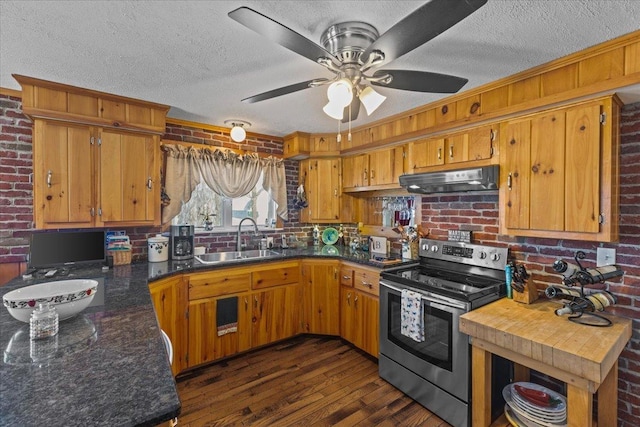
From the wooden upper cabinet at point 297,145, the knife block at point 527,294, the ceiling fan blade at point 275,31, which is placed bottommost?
the knife block at point 527,294

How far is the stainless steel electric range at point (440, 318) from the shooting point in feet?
6.22

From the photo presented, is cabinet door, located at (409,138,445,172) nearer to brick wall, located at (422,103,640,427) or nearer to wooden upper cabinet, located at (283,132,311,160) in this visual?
brick wall, located at (422,103,640,427)

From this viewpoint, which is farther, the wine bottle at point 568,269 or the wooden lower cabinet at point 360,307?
the wooden lower cabinet at point 360,307

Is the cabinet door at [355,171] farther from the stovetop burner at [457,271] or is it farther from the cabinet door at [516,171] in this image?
the cabinet door at [516,171]

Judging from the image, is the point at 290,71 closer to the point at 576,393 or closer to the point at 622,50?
the point at 622,50

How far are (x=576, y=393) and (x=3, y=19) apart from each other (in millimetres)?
3164

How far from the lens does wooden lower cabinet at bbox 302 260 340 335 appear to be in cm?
310

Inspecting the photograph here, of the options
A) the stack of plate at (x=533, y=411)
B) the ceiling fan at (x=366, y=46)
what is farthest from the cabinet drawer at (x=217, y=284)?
the stack of plate at (x=533, y=411)

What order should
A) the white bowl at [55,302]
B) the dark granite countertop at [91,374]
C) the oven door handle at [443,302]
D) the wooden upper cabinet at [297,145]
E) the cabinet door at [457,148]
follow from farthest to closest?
the wooden upper cabinet at [297,145], the cabinet door at [457,148], the oven door handle at [443,302], the white bowl at [55,302], the dark granite countertop at [91,374]

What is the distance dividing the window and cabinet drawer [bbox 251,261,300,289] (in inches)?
30.5

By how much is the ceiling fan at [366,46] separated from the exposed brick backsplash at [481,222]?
1249 millimetres

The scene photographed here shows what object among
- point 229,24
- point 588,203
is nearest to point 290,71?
point 229,24

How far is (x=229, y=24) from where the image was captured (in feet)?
4.70

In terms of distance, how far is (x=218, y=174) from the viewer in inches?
125
